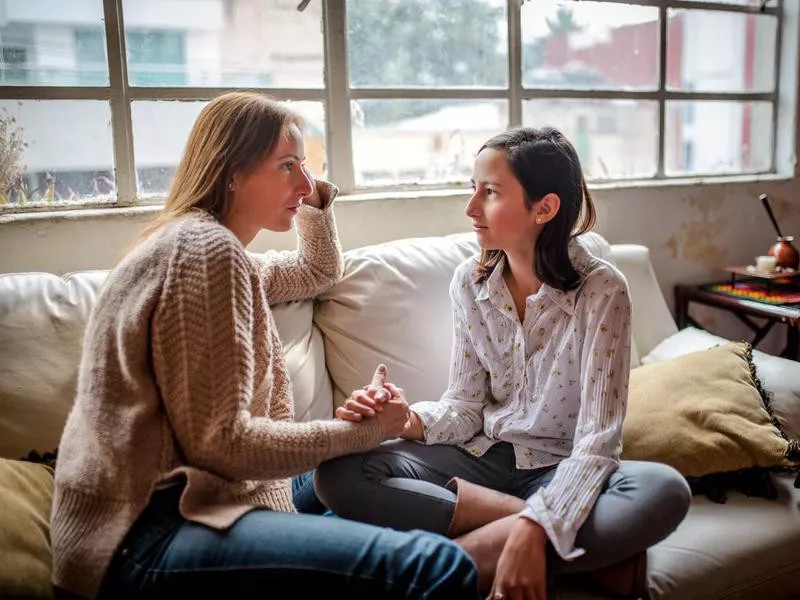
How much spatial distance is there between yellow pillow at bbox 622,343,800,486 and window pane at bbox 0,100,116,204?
1.41 meters

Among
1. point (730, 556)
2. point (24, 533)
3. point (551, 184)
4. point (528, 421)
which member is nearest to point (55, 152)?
point (24, 533)

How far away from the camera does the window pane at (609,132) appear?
101 inches

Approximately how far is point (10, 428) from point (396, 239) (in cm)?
114

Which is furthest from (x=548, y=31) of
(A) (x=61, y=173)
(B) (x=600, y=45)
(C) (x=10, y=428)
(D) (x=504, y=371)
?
(C) (x=10, y=428)

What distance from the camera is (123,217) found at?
1.93 meters

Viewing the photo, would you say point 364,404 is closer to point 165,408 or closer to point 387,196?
point 165,408

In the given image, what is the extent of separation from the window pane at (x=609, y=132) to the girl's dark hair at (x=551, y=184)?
0.96 meters

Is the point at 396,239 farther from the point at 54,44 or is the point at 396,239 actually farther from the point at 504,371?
the point at 54,44

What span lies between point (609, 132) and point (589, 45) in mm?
292

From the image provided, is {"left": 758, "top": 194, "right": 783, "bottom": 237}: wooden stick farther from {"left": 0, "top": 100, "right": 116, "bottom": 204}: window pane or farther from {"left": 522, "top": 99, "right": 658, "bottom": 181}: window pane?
{"left": 0, "top": 100, "right": 116, "bottom": 204}: window pane

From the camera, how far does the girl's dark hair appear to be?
1.56 metres

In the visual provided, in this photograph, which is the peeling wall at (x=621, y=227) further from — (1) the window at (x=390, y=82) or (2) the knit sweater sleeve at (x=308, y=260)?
(2) the knit sweater sleeve at (x=308, y=260)

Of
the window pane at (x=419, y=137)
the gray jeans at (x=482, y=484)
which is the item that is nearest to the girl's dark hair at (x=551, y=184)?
the gray jeans at (x=482, y=484)

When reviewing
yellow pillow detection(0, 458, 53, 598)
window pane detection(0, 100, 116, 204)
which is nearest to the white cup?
window pane detection(0, 100, 116, 204)
